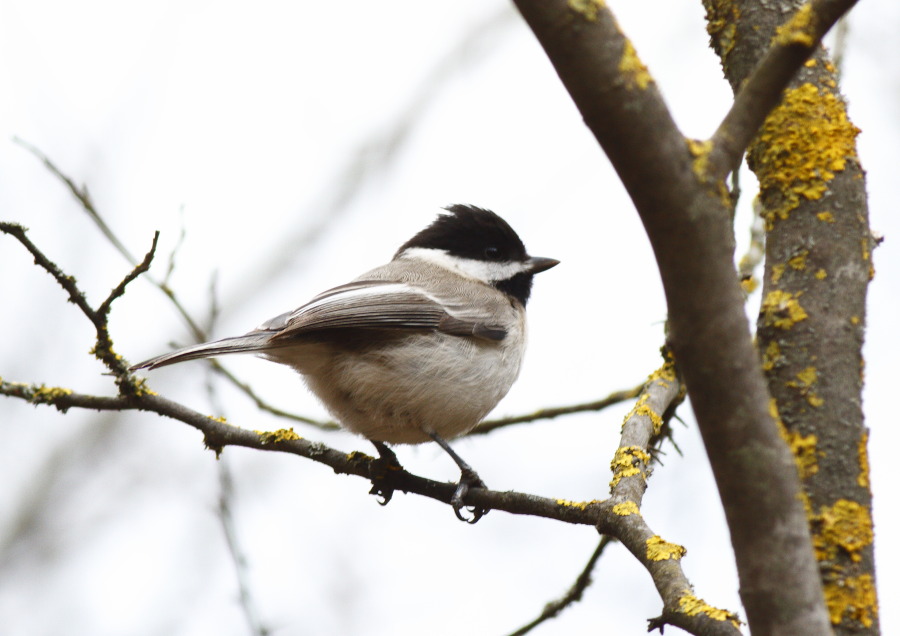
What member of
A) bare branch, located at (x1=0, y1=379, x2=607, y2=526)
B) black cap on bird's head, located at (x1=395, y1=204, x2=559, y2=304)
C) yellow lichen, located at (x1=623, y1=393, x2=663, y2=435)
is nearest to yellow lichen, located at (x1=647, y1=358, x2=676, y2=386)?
yellow lichen, located at (x1=623, y1=393, x2=663, y2=435)

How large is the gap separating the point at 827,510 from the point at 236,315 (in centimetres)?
650

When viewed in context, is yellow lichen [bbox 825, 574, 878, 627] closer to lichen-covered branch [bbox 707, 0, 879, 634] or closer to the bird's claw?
lichen-covered branch [bbox 707, 0, 879, 634]

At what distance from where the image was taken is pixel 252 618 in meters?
3.66

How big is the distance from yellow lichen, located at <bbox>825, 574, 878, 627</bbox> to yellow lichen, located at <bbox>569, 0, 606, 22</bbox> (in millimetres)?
1032

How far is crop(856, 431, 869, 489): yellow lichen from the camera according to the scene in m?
1.57

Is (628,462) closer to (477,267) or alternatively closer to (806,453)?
(806,453)

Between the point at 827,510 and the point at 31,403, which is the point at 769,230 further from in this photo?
the point at 31,403

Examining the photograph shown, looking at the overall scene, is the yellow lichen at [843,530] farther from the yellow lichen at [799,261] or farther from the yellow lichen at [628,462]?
the yellow lichen at [628,462]

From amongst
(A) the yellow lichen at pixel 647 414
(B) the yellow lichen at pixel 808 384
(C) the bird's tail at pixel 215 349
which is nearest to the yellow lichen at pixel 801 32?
(B) the yellow lichen at pixel 808 384

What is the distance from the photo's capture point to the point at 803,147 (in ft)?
5.97

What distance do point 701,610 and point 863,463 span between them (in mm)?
398

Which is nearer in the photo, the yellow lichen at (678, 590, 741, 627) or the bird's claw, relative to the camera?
the yellow lichen at (678, 590, 741, 627)

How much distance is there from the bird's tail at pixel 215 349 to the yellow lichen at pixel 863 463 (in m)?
2.16

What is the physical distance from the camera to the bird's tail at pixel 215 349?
2.93 meters
